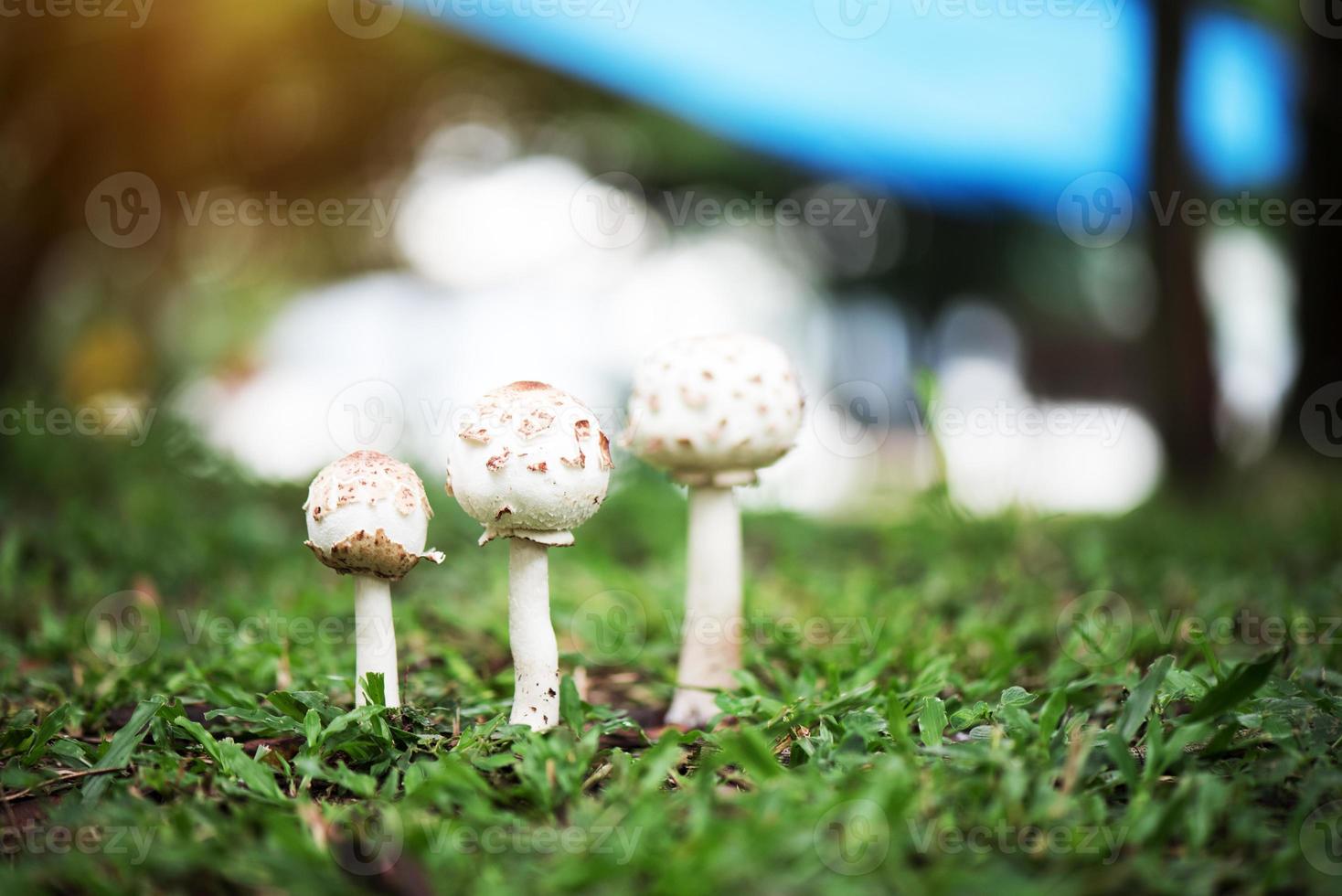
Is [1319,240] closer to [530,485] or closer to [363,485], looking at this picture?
[530,485]

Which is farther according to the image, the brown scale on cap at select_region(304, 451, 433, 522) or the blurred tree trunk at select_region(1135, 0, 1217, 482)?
the blurred tree trunk at select_region(1135, 0, 1217, 482)

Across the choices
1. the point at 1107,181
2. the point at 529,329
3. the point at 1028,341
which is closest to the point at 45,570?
the point at 1107,181

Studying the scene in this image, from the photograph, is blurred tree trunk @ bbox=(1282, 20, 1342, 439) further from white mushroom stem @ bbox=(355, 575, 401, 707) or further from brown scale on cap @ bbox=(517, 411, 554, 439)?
white mushroom stem @ bbox=(355, 575, 401, 707)

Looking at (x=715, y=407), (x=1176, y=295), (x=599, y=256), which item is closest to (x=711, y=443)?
(x=715, y=407)

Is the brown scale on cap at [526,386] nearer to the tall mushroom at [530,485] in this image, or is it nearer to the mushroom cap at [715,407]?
the tall mushroom at [530,485]

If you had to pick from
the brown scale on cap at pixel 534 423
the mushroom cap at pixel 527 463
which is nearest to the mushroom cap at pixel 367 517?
the mushroom cap at pixel 527 463

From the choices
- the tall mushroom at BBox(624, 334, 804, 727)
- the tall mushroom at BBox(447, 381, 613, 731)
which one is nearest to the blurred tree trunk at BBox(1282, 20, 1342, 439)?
the tall mushroom at BBox(624, 334, 804, 727)

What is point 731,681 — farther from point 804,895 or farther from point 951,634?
point 804,895
